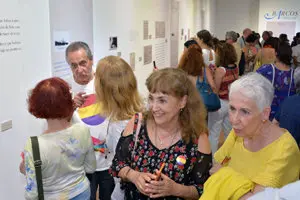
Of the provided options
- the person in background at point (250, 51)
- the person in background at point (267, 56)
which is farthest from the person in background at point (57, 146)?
the person in background at point (250, 51)

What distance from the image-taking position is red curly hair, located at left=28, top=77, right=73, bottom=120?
2184 millimetres

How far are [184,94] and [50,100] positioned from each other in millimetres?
763

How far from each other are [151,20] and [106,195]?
17.5 feet

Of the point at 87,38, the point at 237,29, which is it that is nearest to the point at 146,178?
the point at 87,38

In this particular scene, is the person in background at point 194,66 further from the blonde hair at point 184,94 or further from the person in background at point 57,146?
the person in background at point 57,146

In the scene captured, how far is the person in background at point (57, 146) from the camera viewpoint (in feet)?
7.14

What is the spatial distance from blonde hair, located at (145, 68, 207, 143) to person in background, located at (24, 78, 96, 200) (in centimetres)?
47

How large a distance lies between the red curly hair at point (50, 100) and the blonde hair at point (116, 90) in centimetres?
38

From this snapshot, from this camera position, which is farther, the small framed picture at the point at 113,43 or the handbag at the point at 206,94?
the small framed picture at the point at 113,43

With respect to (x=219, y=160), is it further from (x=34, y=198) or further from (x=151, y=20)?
(x=151, y=20)

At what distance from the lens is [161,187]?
80.6 inches

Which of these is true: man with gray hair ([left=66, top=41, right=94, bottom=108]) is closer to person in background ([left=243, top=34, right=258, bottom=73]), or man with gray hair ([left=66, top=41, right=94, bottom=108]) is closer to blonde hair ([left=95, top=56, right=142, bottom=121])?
blonde hair ([left=95, top=56, right=142, bottom=121])

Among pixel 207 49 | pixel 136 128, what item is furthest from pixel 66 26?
pixel 207 49

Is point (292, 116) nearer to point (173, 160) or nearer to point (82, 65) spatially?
point (173, 160)
